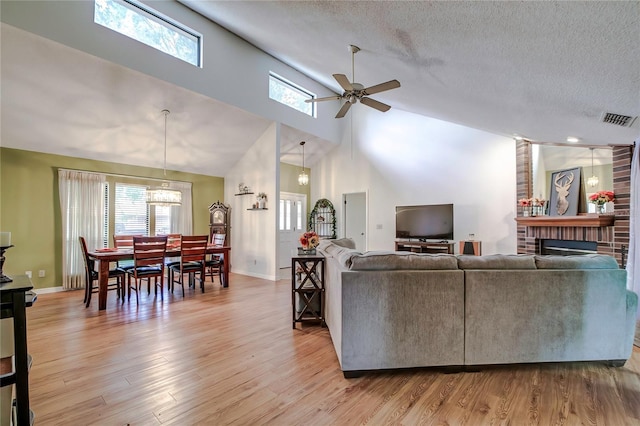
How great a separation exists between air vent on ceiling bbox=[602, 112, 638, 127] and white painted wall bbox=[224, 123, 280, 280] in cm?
477

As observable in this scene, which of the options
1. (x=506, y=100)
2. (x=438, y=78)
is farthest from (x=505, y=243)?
(x=438, y=78)

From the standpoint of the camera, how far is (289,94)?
639cm

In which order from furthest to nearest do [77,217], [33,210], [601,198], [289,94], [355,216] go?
[355,216] → [289,94] → [77,217] → [33,210] → [601,198]

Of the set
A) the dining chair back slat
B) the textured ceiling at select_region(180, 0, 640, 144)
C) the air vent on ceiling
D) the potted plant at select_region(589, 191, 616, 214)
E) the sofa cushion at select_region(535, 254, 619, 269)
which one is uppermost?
the textured ceiling at select_region(180, 0, 640, 144)

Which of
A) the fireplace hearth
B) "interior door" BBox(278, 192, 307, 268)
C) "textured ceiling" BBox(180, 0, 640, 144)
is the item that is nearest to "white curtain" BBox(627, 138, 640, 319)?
"textured ceiling" BBox(180, 0, 640, 144)

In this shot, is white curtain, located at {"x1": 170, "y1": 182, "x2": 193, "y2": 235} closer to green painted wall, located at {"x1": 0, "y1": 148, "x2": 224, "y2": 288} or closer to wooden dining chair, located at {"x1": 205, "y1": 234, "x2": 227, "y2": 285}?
wooden dining chair, located at {"x1": 205, "y1": 234, "x2": 227, "y2": 285}

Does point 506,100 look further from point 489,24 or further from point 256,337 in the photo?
point 256,337

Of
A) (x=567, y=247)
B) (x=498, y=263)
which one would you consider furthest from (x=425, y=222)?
(x=498, y=263)

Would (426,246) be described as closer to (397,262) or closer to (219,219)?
(397,262)

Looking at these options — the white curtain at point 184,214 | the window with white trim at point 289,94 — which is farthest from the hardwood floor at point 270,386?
the window with white trim at point 289,94

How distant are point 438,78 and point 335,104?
4.59 metres

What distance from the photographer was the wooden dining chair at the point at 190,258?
478 centimetres

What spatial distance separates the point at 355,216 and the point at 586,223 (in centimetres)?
465

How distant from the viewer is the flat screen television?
6.27m
